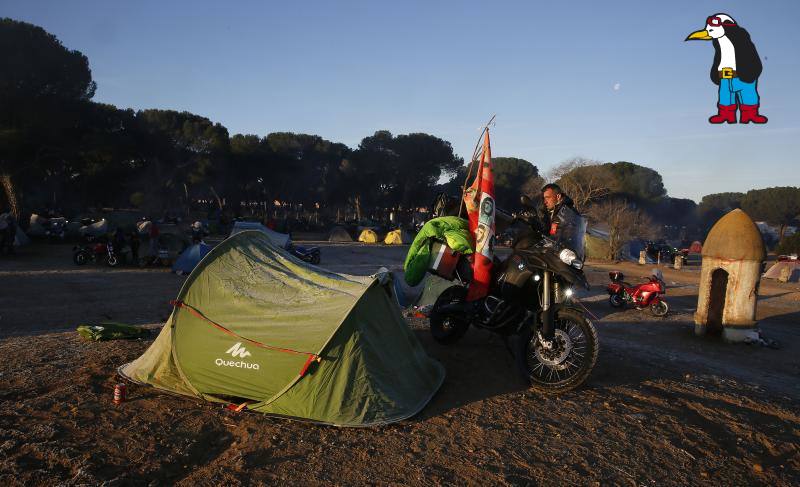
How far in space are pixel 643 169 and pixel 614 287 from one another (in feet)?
152

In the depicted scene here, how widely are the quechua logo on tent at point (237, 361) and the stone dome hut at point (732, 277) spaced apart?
344 inches

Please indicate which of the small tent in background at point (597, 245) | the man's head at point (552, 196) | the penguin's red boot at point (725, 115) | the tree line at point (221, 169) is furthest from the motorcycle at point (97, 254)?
the small tent in background at point (597, 245)

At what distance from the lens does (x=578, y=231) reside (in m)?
5.32

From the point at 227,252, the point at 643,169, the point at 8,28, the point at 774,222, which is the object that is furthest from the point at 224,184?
the point at 774,222

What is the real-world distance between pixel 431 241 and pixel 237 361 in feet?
9.02

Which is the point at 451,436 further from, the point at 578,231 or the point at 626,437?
the point at 578,231

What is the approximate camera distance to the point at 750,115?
11.5m

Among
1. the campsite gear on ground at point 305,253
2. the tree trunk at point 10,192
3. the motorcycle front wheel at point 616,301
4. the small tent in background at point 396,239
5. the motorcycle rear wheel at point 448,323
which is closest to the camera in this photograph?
the motorcycle rear wheel at point 448,323

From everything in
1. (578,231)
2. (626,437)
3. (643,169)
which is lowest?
(626,437)

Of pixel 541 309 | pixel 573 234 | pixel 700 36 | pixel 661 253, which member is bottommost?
pixel 541 309

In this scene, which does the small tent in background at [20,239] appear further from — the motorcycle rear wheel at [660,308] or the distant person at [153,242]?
the motorcycle rear wheel at [660,308]

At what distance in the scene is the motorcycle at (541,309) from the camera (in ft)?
15.4

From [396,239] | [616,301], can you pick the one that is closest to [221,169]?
[396,239]

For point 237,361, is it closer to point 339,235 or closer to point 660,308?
point 660,308
